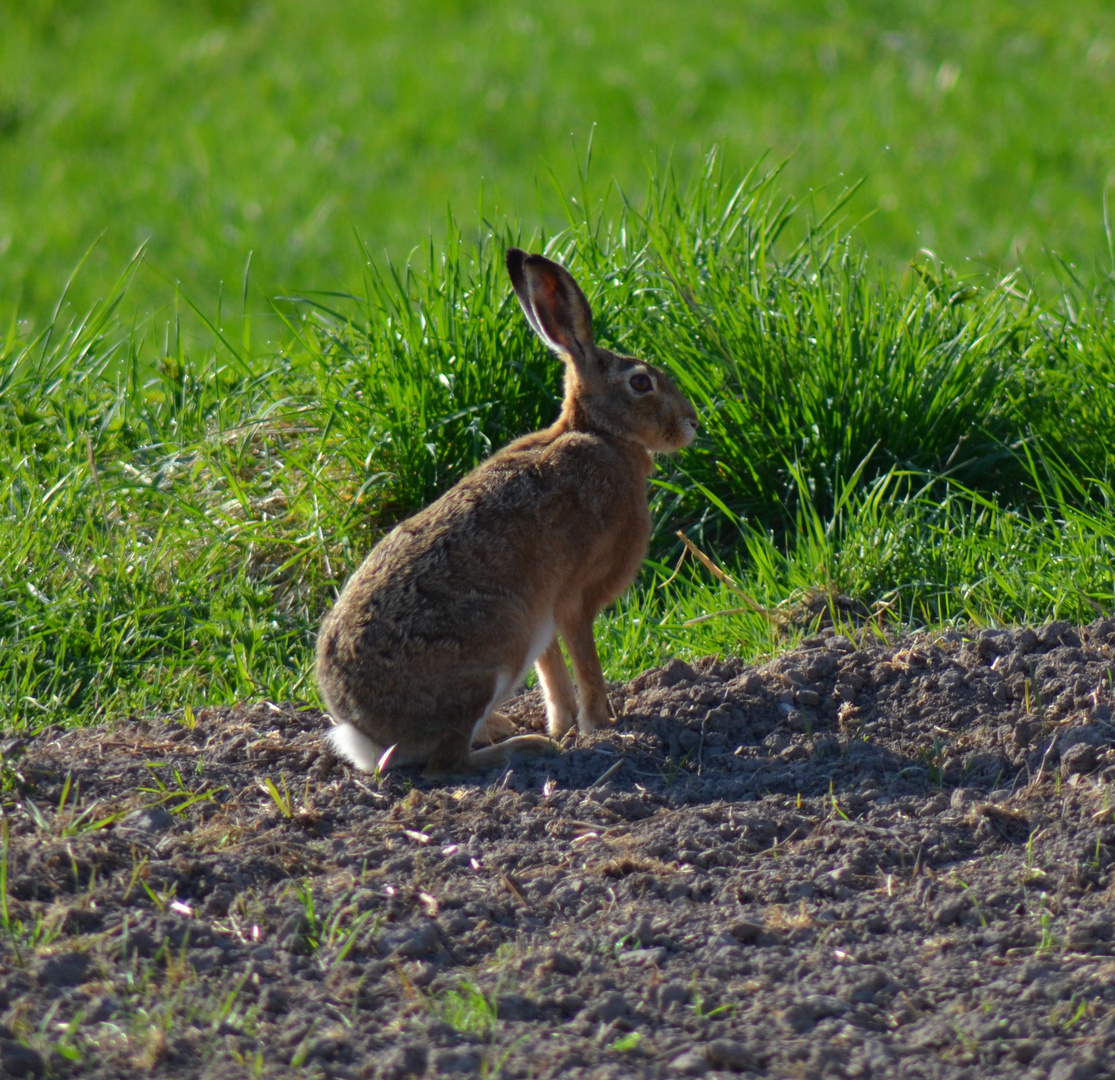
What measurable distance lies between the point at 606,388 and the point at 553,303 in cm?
33

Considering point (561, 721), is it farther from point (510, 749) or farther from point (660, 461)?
point (660, 461)

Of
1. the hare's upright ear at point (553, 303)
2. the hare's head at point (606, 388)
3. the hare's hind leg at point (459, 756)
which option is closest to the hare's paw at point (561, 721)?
the hare's hind leg at point (459, 756)

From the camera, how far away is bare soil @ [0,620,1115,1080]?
113 inches

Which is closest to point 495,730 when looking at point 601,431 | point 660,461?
point 601,431

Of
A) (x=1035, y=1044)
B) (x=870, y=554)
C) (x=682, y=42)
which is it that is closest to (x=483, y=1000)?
(x=1035, y=1044)

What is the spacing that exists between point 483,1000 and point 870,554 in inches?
98.9

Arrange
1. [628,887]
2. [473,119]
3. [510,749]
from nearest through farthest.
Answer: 1. [628,887]
2. [510,749]
3. [473,119]

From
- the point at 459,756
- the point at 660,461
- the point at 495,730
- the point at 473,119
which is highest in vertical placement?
the point at 473,119

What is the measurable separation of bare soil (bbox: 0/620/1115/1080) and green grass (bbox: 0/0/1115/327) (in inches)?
213

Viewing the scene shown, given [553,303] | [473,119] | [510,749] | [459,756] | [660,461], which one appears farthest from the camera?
[473,119]

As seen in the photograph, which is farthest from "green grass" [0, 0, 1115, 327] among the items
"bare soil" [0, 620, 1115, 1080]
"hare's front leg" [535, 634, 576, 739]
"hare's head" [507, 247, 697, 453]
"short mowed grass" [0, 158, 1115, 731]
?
"bare soil" [0, 620, 1115, 1080]

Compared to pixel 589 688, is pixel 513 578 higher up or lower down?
higher up

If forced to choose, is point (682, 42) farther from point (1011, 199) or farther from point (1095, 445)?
point (1095, 445)

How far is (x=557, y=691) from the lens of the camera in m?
4.66
